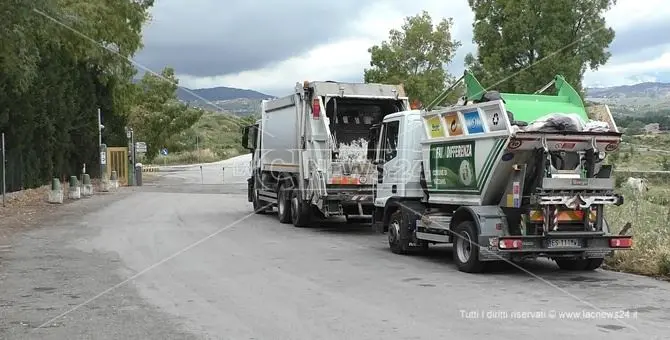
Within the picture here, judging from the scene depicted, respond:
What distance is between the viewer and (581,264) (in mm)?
11266

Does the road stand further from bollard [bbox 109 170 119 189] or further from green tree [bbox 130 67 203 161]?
green tree [bbox 130 67 203 161]

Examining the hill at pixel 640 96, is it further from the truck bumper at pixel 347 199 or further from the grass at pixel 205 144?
the grass at pixel 205 144

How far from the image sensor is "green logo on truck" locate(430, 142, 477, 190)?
1119 cm

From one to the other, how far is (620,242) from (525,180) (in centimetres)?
178

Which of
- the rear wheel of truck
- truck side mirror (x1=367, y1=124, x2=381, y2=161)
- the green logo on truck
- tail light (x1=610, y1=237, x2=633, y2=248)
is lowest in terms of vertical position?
the rear wheel of truck

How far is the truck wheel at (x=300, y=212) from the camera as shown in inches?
712

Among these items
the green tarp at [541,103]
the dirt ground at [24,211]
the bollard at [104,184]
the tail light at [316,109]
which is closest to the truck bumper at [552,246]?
the green tarp at [541,103]

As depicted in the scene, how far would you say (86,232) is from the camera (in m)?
17.1

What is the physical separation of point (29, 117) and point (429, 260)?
22051 millimetres

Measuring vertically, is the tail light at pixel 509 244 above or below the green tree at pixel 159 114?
below

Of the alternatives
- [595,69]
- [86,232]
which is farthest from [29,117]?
[595,69]

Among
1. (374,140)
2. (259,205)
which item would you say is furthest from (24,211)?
(374,140)

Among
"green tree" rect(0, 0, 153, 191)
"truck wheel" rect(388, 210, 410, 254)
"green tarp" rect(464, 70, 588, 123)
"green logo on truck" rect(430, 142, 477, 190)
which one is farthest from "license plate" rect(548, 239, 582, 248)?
"green tree" rect(0, 0, 153, 191)

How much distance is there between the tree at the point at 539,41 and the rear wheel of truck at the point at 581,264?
8210 millimetres
